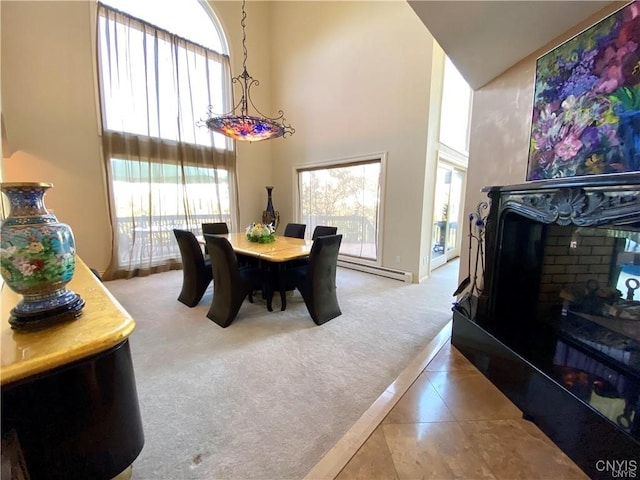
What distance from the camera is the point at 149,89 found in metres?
4.32

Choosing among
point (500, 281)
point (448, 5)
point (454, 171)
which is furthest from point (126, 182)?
point (454, 171)

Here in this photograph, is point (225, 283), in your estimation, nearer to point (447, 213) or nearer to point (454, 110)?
point (447, 213)

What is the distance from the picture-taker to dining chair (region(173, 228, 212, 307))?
2992mm

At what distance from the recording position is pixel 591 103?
4.82 feet

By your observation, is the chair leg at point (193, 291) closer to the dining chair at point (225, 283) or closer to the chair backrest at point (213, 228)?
the dining chair at point (225, 283)

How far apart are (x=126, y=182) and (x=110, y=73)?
5.28ft

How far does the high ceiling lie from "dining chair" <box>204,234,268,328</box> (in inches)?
90.1

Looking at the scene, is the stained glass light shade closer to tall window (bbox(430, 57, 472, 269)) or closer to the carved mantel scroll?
the carved mantel scroll

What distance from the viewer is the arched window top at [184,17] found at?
4218 millimetres

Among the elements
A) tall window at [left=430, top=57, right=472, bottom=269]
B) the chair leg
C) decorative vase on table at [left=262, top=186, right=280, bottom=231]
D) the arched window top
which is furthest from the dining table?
the arched window top

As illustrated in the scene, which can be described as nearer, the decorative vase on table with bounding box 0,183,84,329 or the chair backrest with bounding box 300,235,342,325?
the decorative vase on table with bounding box 0,183,84,329

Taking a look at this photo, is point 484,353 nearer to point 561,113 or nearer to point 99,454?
point 561,113

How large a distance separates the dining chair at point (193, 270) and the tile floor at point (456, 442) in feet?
7.95

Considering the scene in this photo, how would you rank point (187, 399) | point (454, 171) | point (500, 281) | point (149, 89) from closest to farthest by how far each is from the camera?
point (187, 399) < point (500, 281) < point (149, 89) < point (454, 171)
